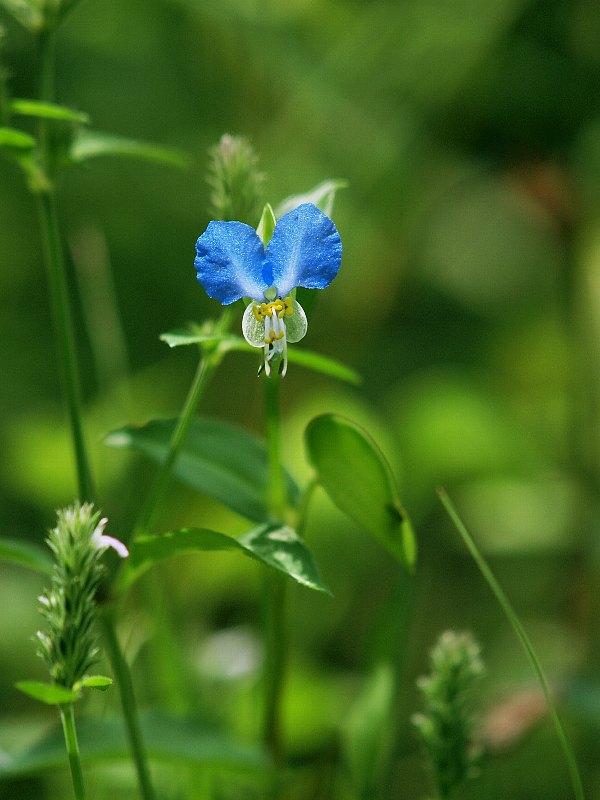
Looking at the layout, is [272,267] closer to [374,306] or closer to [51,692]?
[51,692]

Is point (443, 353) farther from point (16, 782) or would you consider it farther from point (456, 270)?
point (16, 782)

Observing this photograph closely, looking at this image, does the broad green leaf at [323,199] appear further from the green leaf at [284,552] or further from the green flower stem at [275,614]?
the green leaf at [284,552]

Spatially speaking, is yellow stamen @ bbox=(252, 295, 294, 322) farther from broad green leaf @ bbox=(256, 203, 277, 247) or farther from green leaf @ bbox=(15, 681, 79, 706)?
green leaf @ bbox=(15, 681, 79, 706)

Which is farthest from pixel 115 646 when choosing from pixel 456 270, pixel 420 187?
Result: pixel 456 270

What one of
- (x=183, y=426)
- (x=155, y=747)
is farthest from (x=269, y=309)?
(x=155, y=747)

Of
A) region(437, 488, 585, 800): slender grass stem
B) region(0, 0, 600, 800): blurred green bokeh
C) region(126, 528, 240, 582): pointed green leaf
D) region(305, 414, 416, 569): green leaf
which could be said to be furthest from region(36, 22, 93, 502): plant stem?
region(0, 0, 600, 800): blurred green bokeh

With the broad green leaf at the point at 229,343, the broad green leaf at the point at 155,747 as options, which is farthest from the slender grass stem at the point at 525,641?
the broad green leaf at the point at 155,747
